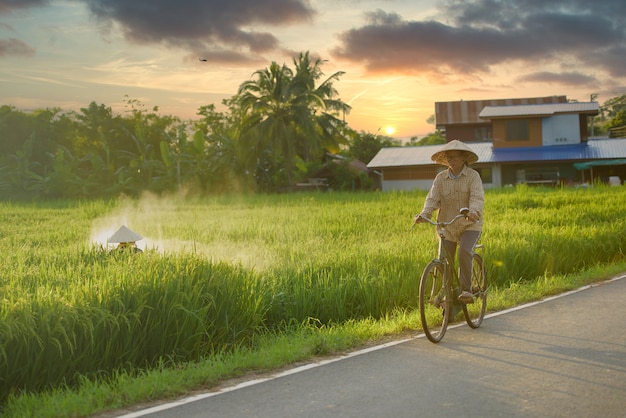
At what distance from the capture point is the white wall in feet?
165

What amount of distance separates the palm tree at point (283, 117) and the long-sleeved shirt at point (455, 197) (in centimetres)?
4138

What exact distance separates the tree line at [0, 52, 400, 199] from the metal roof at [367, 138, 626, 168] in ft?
A: 16.2

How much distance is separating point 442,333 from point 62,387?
12.7 feet

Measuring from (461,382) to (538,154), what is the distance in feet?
147

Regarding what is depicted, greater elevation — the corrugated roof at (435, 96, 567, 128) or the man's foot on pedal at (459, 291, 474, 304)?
the corrugated roof at (435, 96, 567, 128)

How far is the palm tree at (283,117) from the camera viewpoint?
49844 millimetres

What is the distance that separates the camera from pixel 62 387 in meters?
6.62

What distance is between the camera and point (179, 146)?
5462cm

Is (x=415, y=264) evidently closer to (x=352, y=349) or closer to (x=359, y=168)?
(x=352, y=349)

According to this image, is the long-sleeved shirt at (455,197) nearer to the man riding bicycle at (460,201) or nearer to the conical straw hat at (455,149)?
the man riding bicycle at (460,201)

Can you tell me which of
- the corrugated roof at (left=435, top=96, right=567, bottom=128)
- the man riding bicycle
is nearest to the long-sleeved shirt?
the man riding bicycle

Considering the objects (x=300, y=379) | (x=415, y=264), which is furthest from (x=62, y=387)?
(x=415, y=264)

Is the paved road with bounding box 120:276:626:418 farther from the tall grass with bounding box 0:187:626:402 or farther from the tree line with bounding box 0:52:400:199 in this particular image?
the tree line with bounding box 0:52:400:199

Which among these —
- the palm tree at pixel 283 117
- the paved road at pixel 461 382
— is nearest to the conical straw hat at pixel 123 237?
the paved road at pixel 461 382
